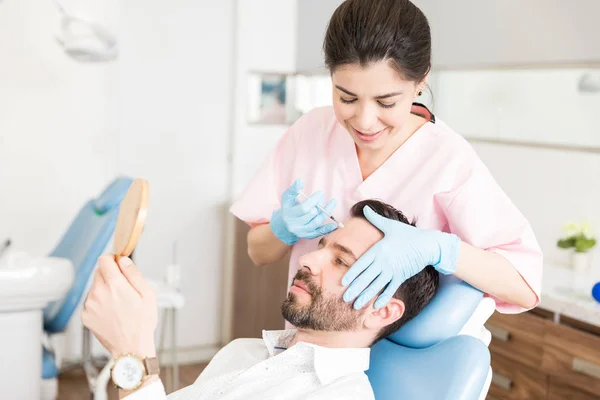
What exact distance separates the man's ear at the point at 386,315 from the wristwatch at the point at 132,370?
17.2 inches

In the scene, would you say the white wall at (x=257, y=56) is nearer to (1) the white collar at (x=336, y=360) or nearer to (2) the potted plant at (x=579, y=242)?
(2) the potted plant at (x=579, y=242)

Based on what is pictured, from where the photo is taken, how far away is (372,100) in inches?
50.3

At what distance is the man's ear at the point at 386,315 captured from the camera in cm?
136

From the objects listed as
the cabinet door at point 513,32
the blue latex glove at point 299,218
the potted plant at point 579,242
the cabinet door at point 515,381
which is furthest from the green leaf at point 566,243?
the blue latex glove at point 299,218

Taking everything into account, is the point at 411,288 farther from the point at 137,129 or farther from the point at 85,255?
the point at 137,129

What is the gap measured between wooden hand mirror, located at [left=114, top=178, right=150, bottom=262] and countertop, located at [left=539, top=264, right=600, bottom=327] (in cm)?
139

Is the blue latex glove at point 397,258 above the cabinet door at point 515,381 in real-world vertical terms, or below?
above

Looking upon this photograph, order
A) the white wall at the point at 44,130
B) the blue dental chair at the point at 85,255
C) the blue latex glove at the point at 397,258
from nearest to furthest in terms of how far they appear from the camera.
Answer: the blue latex glove at the point at 397,258 → the blue dental chair at the point at 85,255 → the white wall at the point at 44,130

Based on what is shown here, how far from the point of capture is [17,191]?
3.33m

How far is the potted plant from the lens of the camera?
7.61ft

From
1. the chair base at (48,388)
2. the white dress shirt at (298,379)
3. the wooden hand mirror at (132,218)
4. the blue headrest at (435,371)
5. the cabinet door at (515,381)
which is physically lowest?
the chair base at (48,388)

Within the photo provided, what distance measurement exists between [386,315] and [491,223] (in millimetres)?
253

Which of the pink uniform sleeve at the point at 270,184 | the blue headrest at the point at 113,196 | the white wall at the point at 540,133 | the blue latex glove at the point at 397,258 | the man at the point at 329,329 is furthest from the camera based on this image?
the blue headrest at the point at 113,196

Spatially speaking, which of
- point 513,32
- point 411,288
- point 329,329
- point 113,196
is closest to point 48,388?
point 113,196
